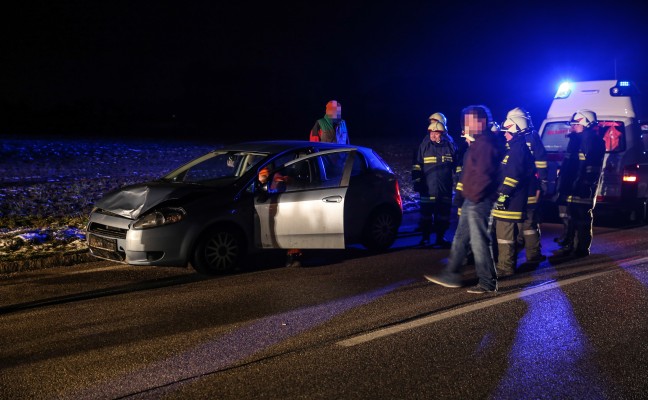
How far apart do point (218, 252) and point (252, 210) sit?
601mm

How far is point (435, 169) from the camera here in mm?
9242

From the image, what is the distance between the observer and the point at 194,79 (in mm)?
70875

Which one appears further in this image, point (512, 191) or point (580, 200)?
point (580, 200)

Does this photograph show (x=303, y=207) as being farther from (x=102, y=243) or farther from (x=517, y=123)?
(x=517, y=123)

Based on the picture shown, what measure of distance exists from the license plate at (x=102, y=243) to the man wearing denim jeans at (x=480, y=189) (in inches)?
137

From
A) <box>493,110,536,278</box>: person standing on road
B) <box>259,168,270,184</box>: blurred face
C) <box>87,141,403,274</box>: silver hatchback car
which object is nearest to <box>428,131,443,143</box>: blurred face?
<box>87,141,403,274</box>: silver hatchback car

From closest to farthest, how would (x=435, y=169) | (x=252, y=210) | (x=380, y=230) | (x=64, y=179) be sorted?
1. (x=252, y=210)
2. (x=380, y=230)
3. (x=435, y=169)
4. (x=64, y=179)

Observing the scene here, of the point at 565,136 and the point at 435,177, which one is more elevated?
the point at 565,136

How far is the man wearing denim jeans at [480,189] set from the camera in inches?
262

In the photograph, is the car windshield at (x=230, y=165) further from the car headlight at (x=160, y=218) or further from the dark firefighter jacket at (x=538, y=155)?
the dark firefighter jacket at (x=538, y=155)

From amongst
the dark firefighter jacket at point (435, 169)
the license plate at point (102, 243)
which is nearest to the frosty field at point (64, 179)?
the license plate at point (102, 243)

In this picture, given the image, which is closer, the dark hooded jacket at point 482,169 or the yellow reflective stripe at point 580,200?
the dark hooded jacket at point 482,169

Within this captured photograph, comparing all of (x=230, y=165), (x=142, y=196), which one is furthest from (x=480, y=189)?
(x=142, y=196)

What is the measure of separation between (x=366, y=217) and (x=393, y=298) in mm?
2166
